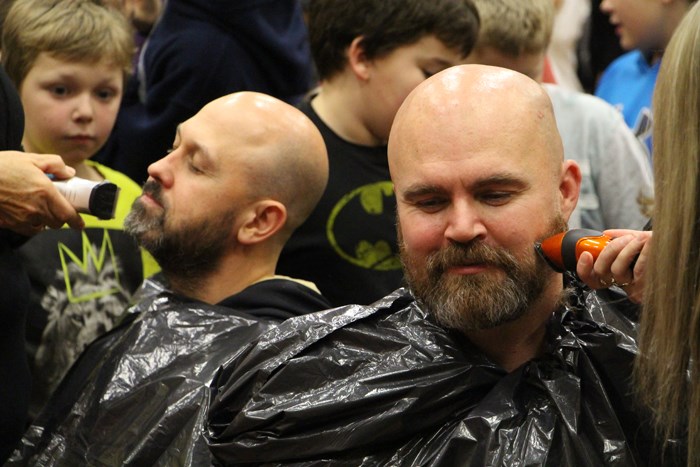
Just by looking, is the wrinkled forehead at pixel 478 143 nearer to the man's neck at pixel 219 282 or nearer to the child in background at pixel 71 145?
the man's neck at pixel 219 282

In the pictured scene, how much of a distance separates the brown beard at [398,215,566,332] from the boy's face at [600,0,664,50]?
6.18 feet

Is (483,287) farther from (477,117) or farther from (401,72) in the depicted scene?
(401,72)

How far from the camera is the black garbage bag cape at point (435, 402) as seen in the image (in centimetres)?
177

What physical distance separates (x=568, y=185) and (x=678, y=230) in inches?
20.9

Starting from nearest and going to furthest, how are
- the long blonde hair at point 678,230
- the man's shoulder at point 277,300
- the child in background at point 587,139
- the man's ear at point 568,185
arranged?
1. the long blonde hair at point 678,230
2. the man's ear at point 568,185
3. the man's shoulder at point 277,300
4. the child in background at point 587,139

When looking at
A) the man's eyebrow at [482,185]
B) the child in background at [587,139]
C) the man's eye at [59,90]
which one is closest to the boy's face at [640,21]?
the child in background at [587,139]

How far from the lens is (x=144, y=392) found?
223 centimetres

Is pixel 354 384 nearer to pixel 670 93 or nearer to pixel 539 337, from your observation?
pixel 539 337

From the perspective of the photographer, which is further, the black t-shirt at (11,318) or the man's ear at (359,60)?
the man's ear at (359,60)

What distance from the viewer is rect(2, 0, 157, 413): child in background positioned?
2664mm

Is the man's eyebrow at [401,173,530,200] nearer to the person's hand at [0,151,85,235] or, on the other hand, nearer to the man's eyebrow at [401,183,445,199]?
the man's eyebrow at [401,183,445,199]

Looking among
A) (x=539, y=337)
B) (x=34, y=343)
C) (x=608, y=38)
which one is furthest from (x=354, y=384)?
(x=608, y=38)

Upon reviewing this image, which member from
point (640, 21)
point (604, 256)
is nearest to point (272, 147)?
point (604, 256)

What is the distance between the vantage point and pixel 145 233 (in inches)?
99.7
